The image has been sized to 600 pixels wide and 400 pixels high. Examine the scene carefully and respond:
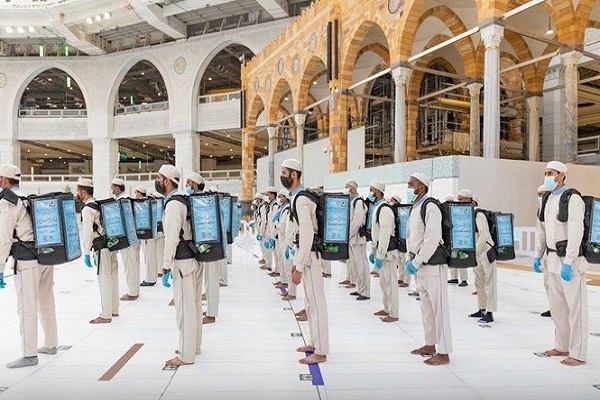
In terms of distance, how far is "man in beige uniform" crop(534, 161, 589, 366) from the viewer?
3707 mm

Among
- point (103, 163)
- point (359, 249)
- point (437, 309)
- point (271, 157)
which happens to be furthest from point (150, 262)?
point (103, 163)

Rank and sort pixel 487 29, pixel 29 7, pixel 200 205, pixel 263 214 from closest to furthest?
pixel 200 205
pixel 263 214
pixel 487 29
pixel 29 7

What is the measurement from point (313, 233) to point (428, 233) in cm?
92

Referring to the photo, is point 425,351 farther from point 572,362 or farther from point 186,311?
point 186,311

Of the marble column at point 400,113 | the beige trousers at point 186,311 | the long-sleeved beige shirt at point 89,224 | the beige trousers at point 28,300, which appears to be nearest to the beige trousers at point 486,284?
the beige trousers at point 186,311

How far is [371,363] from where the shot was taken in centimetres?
380

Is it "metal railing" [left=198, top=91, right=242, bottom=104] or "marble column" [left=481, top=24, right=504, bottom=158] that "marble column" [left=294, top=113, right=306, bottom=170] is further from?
"marble column" [left=481, top=24, right=504, bottom=158]

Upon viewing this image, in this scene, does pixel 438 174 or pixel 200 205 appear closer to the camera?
pixel 200 205

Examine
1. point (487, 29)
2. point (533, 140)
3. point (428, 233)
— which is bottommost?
point (428, 233)

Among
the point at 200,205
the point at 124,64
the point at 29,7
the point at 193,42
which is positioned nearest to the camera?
the point at 200,205

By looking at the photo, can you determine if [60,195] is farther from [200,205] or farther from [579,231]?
[579,231]

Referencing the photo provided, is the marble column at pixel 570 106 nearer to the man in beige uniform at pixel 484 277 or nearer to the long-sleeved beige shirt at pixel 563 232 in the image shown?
the man in beige uniform at pixel 484 277

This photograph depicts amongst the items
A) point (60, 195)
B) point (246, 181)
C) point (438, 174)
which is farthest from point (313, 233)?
point (246, 181)

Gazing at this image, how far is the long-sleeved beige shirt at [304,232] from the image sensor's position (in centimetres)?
378
